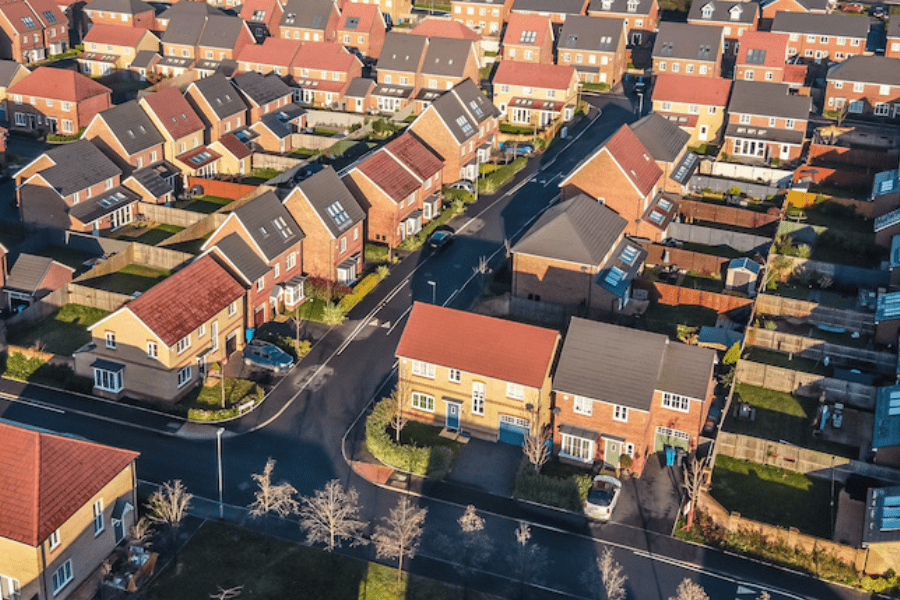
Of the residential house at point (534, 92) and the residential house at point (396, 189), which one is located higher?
the residential house at point (534, 92)

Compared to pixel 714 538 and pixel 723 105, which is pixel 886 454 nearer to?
pixel 714 538

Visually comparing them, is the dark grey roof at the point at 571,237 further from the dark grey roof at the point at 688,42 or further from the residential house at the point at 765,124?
the dark grey roof at the point at 688,42

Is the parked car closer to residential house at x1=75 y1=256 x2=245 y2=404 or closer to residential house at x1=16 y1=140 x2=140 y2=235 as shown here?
residential house at x1=75 y1=256 x2=245 y2=404

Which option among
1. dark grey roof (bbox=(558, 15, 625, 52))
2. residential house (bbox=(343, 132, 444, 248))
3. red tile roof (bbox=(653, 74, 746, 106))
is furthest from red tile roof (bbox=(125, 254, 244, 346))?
dark grey roof (bbox=(558, 15, 625, 52))

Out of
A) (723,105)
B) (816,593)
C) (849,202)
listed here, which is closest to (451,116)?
(723,105)

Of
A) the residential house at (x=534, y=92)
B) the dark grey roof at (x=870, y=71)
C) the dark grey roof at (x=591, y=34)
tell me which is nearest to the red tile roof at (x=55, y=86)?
the residential house at (x=534, y=92)

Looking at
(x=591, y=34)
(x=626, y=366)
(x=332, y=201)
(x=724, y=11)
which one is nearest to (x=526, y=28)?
(x=591, y=34)
